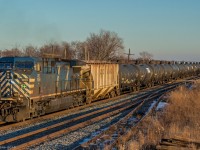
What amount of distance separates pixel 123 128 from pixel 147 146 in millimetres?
3710

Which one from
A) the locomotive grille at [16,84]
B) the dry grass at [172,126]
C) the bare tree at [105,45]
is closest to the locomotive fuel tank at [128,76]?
the dry grass at [172,126]

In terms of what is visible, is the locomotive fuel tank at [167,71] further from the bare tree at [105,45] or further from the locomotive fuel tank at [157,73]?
the bare tree at [105,45]

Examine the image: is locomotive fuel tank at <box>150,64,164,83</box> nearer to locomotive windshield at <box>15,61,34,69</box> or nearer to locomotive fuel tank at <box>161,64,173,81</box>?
locomotive fuel tank at <box>161,64,173,81</box>

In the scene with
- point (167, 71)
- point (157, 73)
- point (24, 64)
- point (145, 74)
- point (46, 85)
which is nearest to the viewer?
point (24, 64)

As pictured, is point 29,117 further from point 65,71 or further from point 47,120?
point 65,71

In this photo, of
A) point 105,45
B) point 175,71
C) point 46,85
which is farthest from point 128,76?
point 105,45

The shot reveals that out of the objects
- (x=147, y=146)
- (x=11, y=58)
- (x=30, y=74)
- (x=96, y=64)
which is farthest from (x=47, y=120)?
(x=96, y=64)

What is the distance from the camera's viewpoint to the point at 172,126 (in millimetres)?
13148

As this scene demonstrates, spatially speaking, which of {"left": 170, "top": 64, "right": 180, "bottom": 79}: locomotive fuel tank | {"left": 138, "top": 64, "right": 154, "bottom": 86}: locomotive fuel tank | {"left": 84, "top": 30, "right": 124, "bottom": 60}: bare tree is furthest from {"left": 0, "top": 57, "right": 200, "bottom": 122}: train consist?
{"left": 84, "top": 30, "right": 124, "bottom": 60}: bare tree

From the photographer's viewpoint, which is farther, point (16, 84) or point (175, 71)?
point (175, 71)

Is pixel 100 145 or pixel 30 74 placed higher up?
pixel 30 74

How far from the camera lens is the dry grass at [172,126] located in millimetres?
10551

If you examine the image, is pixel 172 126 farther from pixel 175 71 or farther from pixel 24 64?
pixel 175 71

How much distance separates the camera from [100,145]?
10.8 meters
